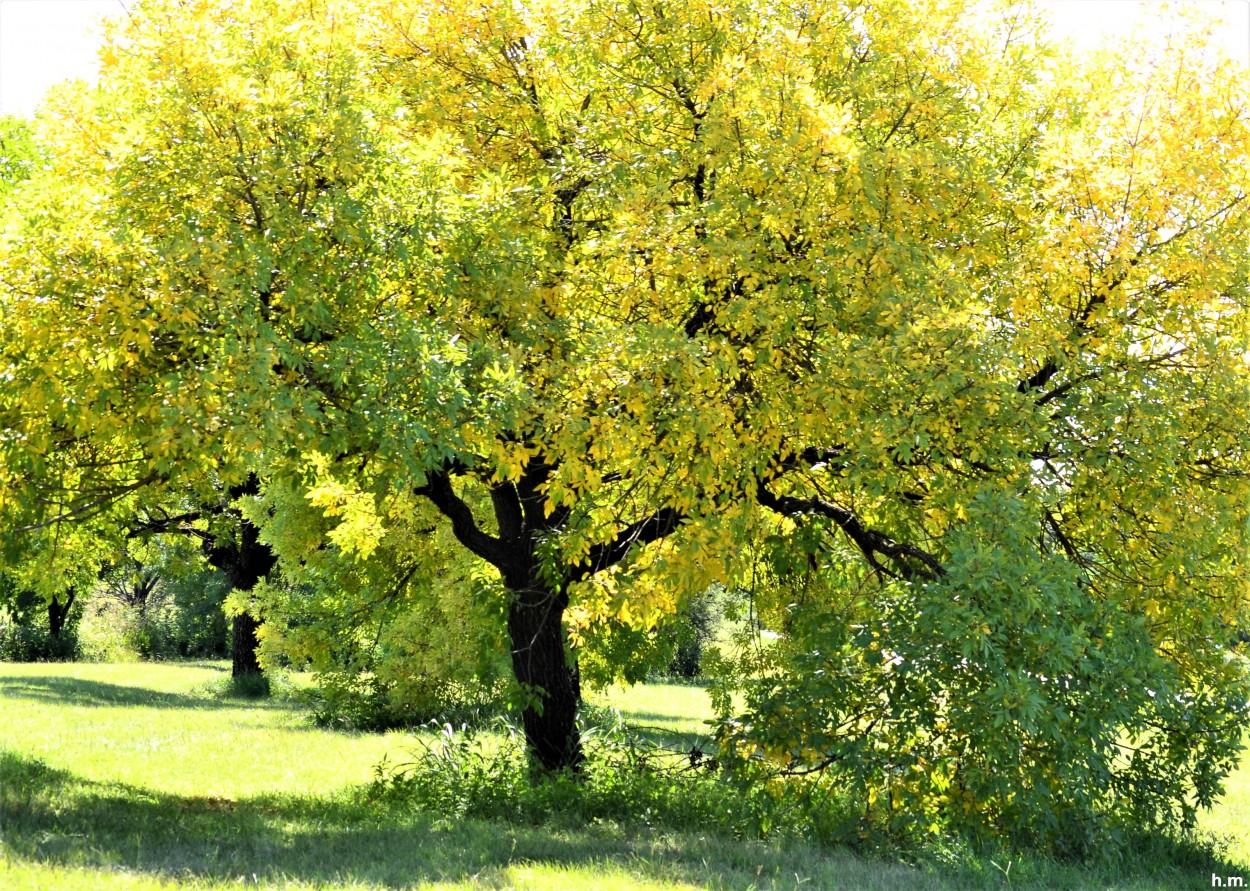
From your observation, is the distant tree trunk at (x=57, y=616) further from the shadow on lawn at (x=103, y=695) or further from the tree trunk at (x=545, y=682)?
the tree trunk at (x=545, y=682)

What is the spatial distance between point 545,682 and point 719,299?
4.73 meters

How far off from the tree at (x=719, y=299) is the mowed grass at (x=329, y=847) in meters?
A: 0.86

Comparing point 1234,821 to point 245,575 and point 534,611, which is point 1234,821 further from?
point 245,575

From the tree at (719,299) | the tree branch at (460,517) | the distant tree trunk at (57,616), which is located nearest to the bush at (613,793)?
the tree at (719,299)

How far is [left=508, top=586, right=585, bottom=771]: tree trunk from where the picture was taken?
1188 centimetres

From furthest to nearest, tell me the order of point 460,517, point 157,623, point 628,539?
point 157,623, point 460,517, point 628,539

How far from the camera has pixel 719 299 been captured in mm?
9297

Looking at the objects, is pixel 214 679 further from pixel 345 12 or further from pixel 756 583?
pixel 345 12

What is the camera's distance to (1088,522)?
10.1m

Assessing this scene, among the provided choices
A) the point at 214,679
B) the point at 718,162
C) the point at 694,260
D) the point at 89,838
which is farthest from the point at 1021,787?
the point at 214,679

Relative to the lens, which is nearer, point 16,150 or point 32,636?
point 16,150

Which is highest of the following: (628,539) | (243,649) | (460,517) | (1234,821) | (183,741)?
(460,517)

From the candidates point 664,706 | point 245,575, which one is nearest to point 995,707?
point 664,706

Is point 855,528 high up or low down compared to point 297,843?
up
